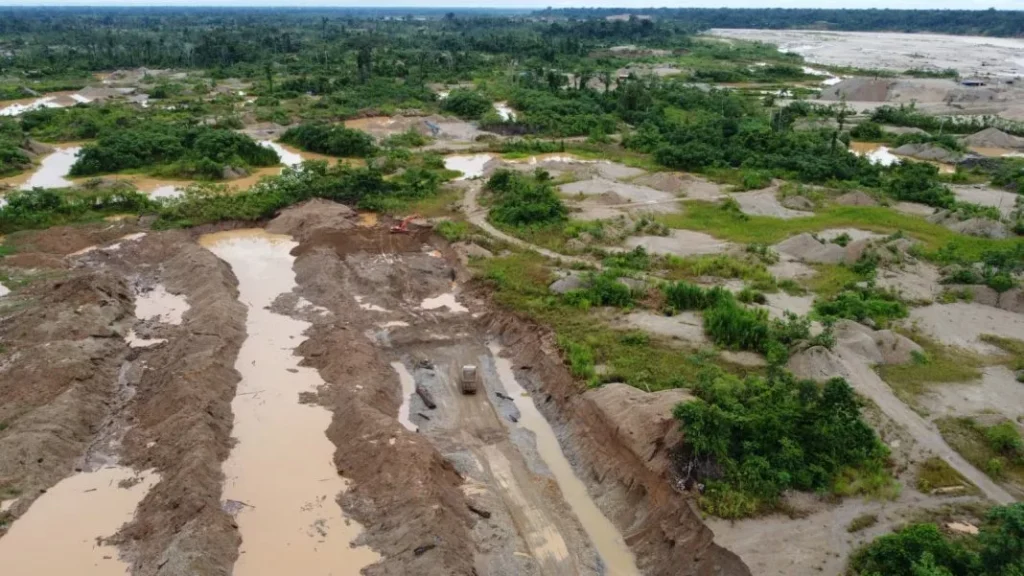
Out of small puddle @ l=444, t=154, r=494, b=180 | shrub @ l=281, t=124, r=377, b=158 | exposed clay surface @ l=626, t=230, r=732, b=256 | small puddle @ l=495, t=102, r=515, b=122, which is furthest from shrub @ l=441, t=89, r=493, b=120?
exposed clay surface @ l=626, t=230, r=732, b=256

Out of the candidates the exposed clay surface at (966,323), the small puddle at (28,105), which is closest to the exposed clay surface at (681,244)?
the exposed clay surface at (966,323)

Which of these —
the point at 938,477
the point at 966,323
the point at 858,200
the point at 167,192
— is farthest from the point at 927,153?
the point at 167,192

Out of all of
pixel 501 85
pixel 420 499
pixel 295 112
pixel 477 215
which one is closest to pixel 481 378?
pixel 420 499

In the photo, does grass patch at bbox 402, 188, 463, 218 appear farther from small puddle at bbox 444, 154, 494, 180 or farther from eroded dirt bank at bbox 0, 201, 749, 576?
eroded dirt bank at bbox 0, 201, 749, 576

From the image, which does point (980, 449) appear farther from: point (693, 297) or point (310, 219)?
point (310, 219)

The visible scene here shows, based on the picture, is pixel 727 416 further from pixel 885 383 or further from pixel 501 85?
pixel 501 85

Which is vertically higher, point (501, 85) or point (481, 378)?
point (501, 85)
